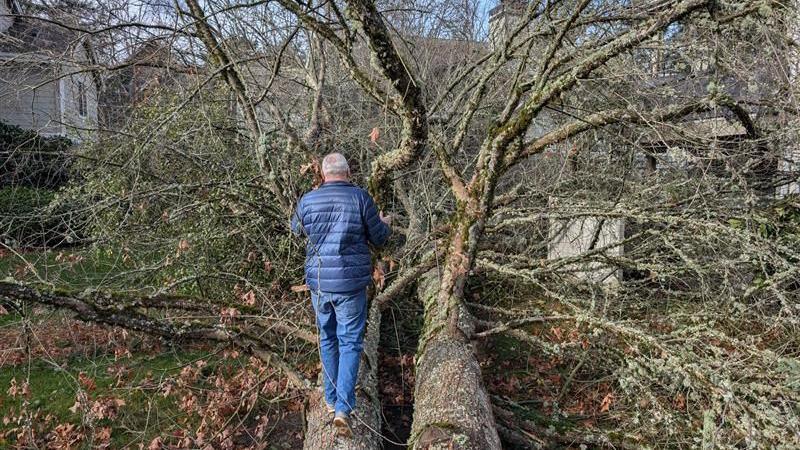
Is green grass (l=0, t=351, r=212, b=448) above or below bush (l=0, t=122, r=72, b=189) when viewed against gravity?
below

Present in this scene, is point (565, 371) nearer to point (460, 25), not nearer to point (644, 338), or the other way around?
point (644, 338)

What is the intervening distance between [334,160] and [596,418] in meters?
3.07

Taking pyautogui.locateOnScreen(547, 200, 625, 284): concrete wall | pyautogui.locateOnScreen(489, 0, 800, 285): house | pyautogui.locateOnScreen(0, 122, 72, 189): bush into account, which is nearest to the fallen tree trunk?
pyautogui.locateOnScreen(489, 0, 800, 285): house

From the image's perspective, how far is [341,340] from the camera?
3482mm

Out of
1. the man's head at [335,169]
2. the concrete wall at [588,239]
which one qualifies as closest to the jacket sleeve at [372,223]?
the man's head at [335,169]

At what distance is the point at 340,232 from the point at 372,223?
22 centimetres

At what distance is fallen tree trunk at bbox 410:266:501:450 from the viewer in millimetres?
2998

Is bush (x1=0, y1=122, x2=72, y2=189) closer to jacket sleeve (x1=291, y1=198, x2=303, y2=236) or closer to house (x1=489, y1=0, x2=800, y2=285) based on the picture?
jacket sleeve (x1=291, y1=198, x2=303, y2=236)

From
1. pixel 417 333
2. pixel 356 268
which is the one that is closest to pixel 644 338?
pixel 356 268

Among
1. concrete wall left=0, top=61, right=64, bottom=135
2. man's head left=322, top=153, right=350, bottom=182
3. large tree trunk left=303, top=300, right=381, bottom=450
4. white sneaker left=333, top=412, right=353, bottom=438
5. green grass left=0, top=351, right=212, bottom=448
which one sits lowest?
green grass left=0, top=351, right=212, bottom=448

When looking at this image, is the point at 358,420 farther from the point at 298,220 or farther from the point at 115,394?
the point at 115,394

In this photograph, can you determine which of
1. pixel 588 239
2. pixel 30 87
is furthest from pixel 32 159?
pixel 588 239

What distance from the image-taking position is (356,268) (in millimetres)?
3498

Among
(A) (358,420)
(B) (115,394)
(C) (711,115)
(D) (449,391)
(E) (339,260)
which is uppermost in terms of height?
(C) (711,115)
